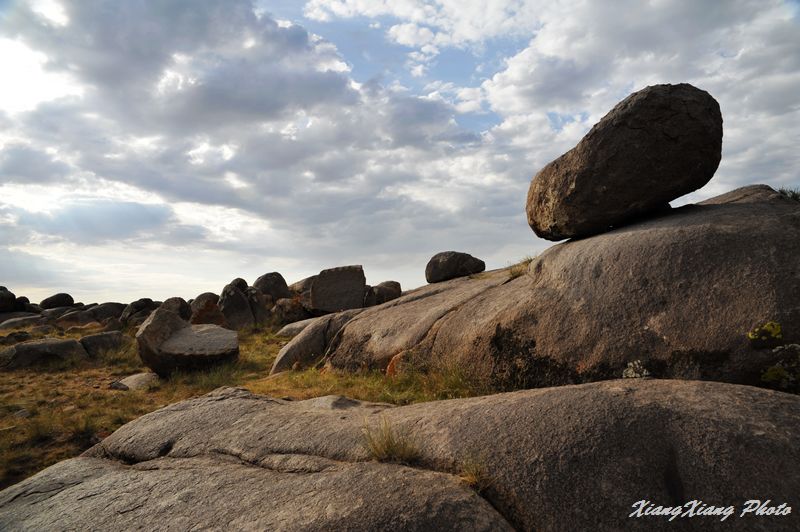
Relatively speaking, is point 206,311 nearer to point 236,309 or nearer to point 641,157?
point 236,309

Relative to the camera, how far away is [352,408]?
8523mm

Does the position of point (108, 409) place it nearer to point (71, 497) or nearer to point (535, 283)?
point (71, 497)

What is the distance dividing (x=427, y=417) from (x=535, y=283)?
5.28 meters

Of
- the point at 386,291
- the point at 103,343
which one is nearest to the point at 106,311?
the point at 103,343

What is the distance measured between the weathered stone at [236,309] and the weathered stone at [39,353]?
28.0ft

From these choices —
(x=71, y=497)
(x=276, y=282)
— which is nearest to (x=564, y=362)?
(x=71, y=497)

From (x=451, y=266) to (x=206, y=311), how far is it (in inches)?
535

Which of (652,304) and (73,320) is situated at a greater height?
(73,320)

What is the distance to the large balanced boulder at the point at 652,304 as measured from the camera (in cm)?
782

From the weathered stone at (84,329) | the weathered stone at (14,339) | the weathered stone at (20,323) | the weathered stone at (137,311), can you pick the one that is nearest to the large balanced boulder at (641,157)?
the weathered stone at (14,339)

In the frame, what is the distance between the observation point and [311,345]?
17.9m

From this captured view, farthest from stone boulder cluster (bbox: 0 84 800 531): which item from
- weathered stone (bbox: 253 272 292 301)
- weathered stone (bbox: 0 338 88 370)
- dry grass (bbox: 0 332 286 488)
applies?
weathered stone (bbox: 253 272 292 301)

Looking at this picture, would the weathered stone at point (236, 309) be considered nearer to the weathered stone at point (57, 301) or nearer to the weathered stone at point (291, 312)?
the weathered stone at point (291, 312)

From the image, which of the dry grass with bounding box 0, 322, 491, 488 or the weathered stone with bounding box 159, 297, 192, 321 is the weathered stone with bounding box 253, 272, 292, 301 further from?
the dry grass with bounding box 0, 322, 491, 488
